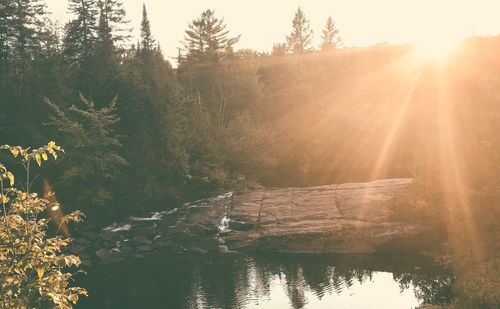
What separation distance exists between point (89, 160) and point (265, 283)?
27117 millimetres

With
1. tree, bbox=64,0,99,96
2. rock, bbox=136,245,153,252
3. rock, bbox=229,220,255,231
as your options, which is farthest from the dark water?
tree, bbox=64,0,99,96

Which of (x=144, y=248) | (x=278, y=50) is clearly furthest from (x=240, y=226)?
(x=278, y=50)

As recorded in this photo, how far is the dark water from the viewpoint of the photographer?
27.3 meters

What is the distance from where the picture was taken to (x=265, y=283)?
1214 inches

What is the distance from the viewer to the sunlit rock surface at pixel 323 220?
121ft

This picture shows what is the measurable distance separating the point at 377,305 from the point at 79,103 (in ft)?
142

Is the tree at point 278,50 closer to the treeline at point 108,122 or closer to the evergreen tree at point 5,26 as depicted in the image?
the treeline at point 108,122

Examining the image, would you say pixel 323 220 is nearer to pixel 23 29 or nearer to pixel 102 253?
pixel 102 253

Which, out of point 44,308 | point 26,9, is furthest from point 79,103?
point 44,308

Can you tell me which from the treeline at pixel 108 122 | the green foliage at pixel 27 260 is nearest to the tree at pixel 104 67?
the treeline at pixel 108 122

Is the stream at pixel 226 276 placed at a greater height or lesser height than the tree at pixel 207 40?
lesser

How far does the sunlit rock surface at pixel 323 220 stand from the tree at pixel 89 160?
1501cm

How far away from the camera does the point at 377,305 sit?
26.3 m

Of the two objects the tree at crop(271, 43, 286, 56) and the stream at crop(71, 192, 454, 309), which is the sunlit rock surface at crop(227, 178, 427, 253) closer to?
the stream at crop(71, 192, 454, 309)
